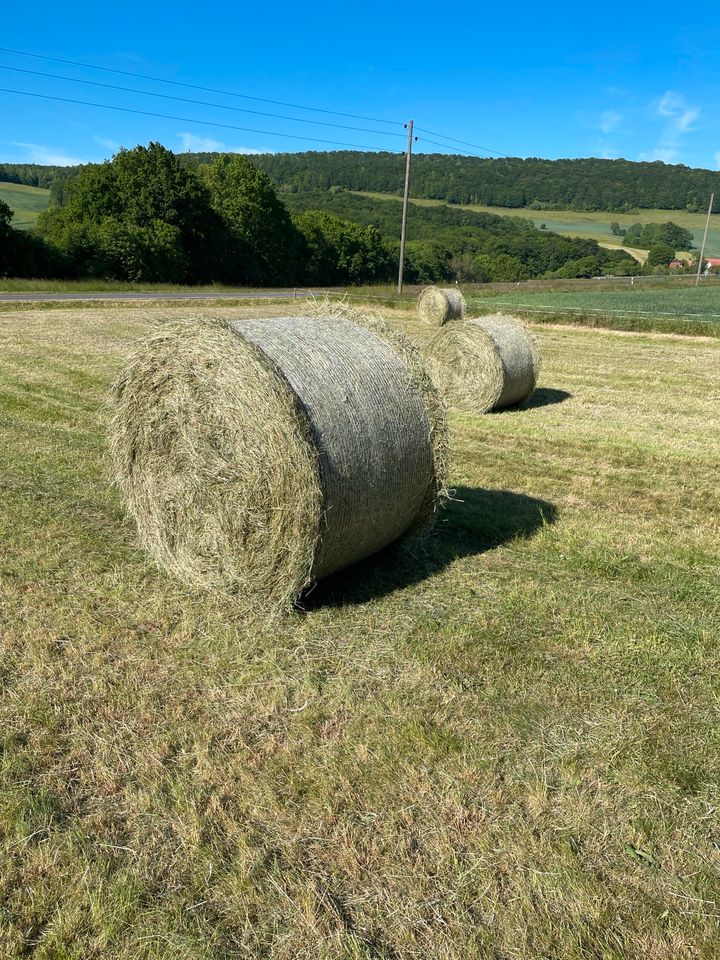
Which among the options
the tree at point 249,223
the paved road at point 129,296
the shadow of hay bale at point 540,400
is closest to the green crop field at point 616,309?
the paved road at point 129,296

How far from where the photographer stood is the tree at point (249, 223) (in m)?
49.2

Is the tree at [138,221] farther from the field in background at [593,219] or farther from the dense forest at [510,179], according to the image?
the dense forest at [510,179]

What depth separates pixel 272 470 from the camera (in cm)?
471

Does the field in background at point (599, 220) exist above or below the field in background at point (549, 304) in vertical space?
above

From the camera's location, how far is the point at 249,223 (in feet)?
166

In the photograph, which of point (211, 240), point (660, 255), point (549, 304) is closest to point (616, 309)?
point (549, 304)

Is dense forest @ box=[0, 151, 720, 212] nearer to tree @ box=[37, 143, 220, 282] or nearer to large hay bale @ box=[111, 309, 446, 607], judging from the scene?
tree @ box=[37, 143, 220, 282]

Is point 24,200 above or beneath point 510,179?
beneath

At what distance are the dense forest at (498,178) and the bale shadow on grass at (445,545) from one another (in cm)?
8369

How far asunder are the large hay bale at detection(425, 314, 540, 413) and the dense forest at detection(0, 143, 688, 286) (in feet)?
100.0

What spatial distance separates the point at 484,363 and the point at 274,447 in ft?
25.7

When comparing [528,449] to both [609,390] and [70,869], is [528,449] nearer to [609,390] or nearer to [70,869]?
[609,390]

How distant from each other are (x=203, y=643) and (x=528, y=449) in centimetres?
609

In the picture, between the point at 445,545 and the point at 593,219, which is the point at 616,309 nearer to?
the point at 445,545
